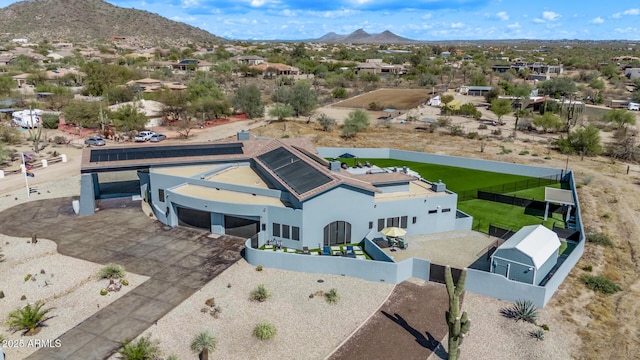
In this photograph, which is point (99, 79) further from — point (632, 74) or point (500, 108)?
point (632, 74)

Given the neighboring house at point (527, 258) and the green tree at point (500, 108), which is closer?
the neighboring house at point (527, 258)

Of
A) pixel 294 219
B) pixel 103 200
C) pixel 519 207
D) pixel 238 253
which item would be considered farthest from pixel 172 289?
pixel 519 207

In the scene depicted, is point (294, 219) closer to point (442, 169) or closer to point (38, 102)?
point (442, 169)

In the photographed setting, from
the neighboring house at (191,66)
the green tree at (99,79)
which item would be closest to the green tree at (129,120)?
the green tree at (99,79)

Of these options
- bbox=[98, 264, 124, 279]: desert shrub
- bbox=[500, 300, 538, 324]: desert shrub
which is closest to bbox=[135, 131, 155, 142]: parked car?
bbox=[98, 264, 124, 279]: desert shrub

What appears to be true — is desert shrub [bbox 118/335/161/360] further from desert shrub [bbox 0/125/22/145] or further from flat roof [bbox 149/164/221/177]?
desert shrub [bbox 0/125/22/145]

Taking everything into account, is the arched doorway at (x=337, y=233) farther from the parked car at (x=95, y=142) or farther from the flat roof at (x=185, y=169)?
the parked car at (x=95, y=142)
